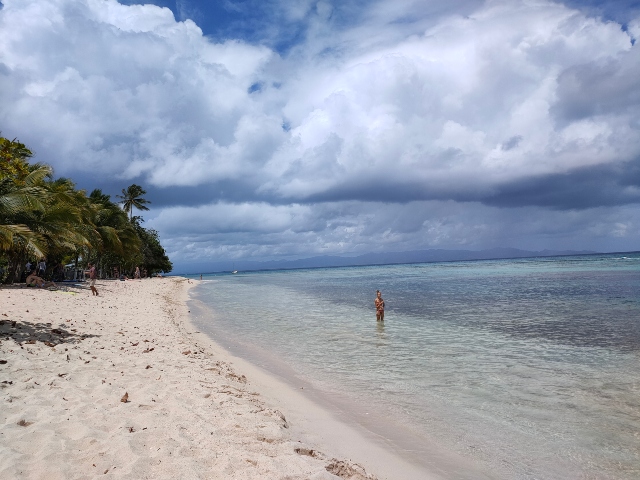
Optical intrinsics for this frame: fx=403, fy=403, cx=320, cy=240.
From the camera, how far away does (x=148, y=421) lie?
4.90 meters

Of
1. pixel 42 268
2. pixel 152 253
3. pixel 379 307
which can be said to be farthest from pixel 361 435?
pixel 152 253

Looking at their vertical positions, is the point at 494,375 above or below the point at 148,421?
below

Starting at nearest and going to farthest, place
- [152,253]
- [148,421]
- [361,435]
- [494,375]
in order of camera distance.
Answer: [148,421], [361,435], [494,375], [152,253]

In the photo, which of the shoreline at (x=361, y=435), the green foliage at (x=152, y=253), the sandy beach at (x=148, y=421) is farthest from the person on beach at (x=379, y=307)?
the green foliage at (x=152, y=253)

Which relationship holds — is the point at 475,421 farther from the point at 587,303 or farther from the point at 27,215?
the point at 587,303

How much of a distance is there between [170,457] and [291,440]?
1.49 metres

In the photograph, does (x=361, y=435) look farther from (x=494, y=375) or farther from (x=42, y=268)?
(x=42, y=268)

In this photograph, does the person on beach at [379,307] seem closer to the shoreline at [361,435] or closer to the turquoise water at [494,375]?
the turquoise water at [494,375]

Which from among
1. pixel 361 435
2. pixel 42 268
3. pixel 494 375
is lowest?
A: pixel 494 375

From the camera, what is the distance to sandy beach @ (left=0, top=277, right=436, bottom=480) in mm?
3857

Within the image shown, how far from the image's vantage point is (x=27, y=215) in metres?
10.1

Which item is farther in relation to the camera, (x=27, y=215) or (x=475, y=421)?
(x=27, y=215)

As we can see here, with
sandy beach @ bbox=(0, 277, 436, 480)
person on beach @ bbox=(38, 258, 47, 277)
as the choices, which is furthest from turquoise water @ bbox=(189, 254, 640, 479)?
person on beach @ bbox=(38, 258, 47, 277)

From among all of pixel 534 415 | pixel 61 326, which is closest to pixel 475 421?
pixel 534 415
